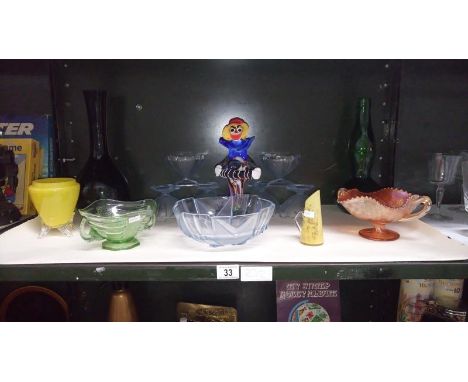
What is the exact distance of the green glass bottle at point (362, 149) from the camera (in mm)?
1129

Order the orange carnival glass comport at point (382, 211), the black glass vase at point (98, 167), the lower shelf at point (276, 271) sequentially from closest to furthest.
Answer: the lower shelf at point (276, 271), the orange carnival glass comport at point (382, 211), the black glass vase at point (98, 167)

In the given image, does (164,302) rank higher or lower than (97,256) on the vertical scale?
lower

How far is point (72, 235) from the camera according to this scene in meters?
0.99

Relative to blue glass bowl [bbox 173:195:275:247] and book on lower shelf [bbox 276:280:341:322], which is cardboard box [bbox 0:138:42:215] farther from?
book on lower shelf [bbox 276:280:341:322]

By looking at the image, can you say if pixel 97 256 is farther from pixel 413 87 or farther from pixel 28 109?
pixel 413 87

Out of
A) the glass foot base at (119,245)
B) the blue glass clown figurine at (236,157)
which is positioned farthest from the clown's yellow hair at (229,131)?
the glass foot base at (119,245)

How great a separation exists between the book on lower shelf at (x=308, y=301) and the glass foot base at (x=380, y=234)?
36 centimetres

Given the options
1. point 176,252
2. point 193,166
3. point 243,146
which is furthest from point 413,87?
point 176,252

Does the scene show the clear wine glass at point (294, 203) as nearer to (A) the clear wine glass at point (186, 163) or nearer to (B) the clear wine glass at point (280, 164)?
(B) the clear wine glass at point (280, 164)

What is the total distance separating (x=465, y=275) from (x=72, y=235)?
837mm

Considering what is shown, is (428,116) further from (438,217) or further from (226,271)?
(226,271)

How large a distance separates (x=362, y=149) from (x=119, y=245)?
0.67m

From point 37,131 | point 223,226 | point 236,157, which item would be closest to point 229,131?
point 236,157

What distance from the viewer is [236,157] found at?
108cm
